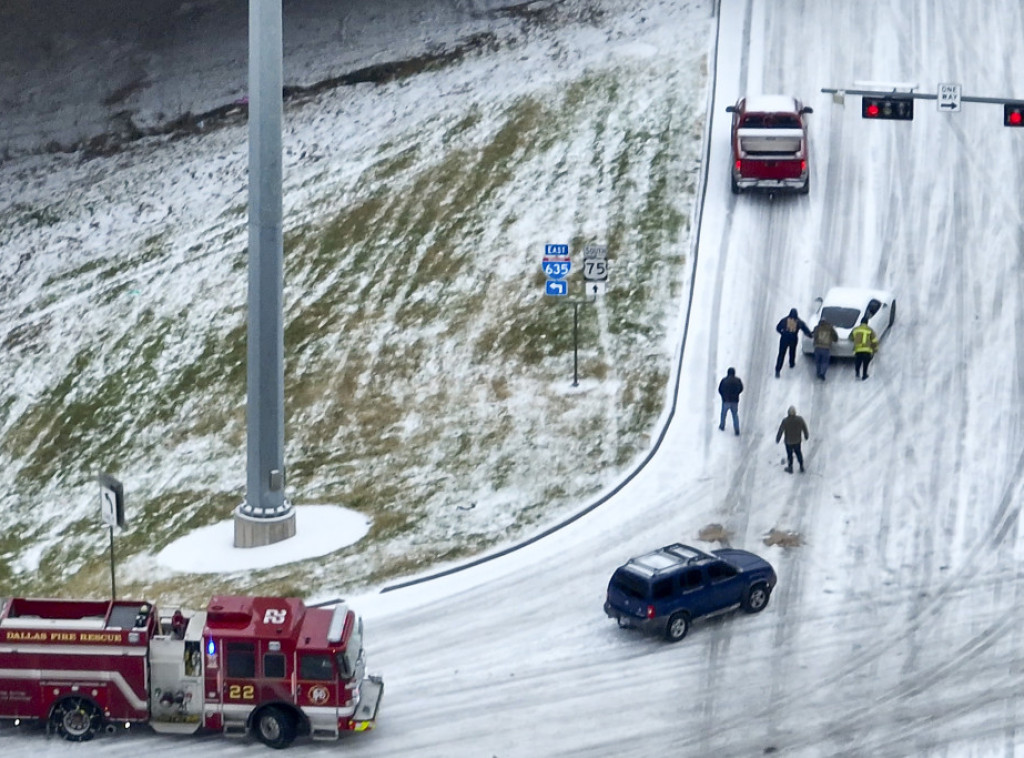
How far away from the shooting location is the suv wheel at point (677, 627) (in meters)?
24.7

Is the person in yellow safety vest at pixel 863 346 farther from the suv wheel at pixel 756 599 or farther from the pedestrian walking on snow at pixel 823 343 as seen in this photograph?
the suv wheel at pixel 756 599

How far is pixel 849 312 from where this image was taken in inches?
1364

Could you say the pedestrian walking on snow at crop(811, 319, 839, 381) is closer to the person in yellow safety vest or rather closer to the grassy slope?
the person in yellow safety vest

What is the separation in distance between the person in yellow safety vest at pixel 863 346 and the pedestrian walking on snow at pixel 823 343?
0.46 meters

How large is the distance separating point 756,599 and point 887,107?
15.1 meters

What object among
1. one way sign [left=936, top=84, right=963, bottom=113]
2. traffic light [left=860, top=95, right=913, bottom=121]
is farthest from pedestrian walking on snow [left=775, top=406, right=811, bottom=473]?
one way sign [left=936, top=84, right=963, bottom=113]

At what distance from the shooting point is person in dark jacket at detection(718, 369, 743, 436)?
3195cm

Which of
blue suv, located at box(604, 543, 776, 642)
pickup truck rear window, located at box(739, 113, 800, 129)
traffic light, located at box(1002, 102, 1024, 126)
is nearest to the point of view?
blue suv, located at box(604, 543, 776, 642)

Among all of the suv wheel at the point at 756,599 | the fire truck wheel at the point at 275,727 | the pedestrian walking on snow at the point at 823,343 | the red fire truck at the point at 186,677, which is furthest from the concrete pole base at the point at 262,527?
Result: the pedestrian walking on snow at the point at 823,343

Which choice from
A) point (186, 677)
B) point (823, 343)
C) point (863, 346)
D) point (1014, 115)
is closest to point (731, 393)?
point (823, 343)

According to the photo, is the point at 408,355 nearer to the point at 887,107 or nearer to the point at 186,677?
the point at 887,107

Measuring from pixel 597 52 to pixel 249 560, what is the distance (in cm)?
2467

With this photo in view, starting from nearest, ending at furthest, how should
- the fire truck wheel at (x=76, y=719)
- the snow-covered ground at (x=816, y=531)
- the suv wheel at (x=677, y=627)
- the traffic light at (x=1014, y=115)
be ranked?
the fire truck wheel at (x=76, y=719) → the snow-covered ground at (x=816, y=531) → the suv wheel at (x=677, y=627) → the traffic light at (x=1014, y=115)

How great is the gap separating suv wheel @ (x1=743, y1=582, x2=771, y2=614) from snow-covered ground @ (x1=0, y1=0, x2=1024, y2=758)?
324 millimetres
